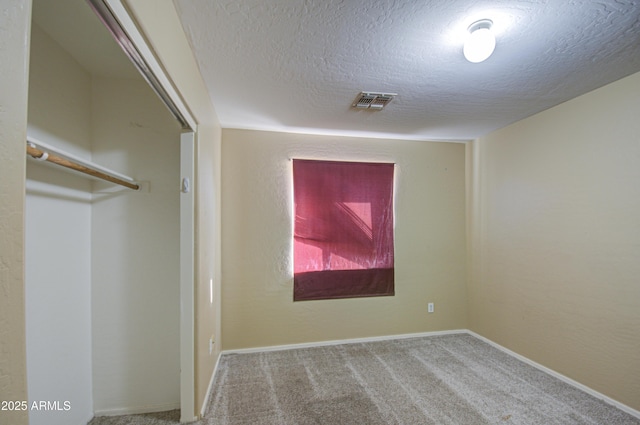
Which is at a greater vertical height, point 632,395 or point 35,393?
point 35,393

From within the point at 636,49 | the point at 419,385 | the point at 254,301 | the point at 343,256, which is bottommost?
the point at 419,385

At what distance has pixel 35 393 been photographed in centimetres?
133

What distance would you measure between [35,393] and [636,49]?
370 cm

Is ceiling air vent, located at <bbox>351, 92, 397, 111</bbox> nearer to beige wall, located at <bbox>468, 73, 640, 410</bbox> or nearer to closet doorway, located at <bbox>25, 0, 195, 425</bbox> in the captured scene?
closet doorway, located at <bbox>25, 0, 195, 425</bbox>

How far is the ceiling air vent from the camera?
2117 millimetres

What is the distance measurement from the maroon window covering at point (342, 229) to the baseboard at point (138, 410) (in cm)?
136

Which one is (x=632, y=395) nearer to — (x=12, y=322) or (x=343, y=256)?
(x=343, y=256)

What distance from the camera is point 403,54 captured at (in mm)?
1620

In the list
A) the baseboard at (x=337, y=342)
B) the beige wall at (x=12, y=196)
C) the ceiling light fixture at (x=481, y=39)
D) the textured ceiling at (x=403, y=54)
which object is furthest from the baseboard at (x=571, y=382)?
the beige wall at (x=12, y=196)

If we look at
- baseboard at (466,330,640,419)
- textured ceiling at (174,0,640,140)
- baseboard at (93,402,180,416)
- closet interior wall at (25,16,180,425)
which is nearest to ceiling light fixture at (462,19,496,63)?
textured ceiling at (174,0,640,140)

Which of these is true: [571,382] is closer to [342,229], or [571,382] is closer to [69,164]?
[342,229]

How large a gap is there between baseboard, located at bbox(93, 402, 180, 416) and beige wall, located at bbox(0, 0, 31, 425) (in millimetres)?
1798

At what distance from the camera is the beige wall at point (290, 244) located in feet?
9.26

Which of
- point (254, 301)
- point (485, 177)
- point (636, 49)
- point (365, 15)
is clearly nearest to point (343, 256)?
point (254, 301)
